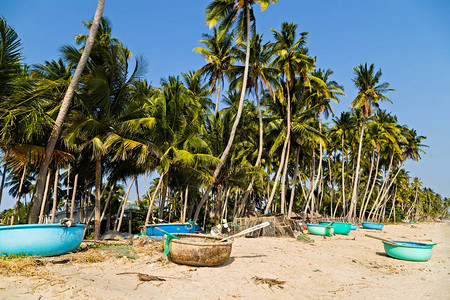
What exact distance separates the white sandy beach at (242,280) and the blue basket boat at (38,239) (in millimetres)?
399

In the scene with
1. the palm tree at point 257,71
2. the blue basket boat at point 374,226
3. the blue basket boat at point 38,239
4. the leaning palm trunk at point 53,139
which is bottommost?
the blue basket boat at point 374,226

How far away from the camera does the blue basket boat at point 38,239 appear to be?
6738 millimetres

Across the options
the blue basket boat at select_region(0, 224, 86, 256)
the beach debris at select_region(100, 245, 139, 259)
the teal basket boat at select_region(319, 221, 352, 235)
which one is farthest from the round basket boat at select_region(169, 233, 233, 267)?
the teal basket boat at select_region(319, 221, 352, 235)

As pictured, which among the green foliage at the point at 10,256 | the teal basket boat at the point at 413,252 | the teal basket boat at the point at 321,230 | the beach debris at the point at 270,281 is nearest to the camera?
the green foliage at the point at 10,256

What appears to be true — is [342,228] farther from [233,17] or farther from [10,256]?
[10,256]

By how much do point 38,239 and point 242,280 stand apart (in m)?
5.12

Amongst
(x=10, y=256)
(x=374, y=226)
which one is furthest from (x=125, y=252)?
(x=374, y=226)

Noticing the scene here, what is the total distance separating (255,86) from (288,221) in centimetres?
960

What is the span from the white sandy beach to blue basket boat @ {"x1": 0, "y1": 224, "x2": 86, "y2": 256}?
40 cm

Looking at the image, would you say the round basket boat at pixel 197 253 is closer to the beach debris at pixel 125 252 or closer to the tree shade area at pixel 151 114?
the beach debris at pixel 125 252

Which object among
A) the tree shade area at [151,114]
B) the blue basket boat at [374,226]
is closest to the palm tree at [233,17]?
the tree shade area at [151,114]

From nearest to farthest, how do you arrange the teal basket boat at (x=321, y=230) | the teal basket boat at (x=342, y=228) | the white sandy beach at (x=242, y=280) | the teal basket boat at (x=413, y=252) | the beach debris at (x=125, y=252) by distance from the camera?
the white sandy beach at (x=242, y=280)
the beach debris at (x=125, y=252)
the teal basket boat at (x=413, y=252)
the teal basket boat at (x=321, y=230)
the teal basket boat at (x=342, y=228)

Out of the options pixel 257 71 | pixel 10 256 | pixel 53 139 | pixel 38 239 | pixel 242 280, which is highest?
pixel 257 71

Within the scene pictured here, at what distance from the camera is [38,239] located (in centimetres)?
709
